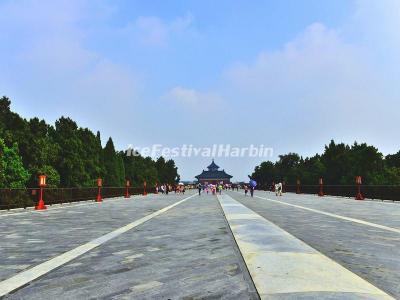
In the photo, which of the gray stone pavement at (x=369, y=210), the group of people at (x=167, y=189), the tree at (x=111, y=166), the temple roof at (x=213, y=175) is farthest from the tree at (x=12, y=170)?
the temple roof at (x=213, y=175)

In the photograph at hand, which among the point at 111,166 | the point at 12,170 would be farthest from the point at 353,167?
the point at 12,170

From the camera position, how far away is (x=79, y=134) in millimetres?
47906

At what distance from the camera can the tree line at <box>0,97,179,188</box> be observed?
30094 millimetres

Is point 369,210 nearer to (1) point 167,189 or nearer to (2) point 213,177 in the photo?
(1) point 167,189

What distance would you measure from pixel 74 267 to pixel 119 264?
63 centimetres

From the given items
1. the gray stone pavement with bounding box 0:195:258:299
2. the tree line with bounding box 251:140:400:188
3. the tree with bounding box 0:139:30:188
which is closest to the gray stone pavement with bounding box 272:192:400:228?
the gray stone pavement with bounding box 0:195:258:299

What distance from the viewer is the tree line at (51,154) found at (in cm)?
3009

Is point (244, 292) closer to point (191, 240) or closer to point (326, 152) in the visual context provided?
point (191, 240)

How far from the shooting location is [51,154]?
119ft

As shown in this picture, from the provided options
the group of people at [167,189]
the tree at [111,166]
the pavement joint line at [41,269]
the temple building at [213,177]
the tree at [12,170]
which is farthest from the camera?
the temple building at [213,177]

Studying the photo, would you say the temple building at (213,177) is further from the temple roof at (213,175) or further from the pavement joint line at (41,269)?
the pavement joint line at (41,269)

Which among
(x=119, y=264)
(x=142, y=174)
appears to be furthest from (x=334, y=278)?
(x=142, y=174)

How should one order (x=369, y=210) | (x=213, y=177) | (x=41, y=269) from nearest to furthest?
(x=41, y=269) < (x=369, y=210) < (x=213, y=177)

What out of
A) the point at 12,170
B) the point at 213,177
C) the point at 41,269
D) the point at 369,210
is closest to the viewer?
the point at 41,269
